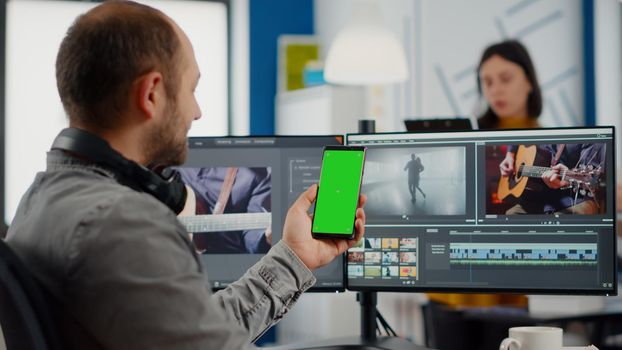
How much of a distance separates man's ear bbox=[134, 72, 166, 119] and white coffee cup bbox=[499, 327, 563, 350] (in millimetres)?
705

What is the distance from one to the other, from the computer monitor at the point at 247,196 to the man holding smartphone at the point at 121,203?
581 millimetres

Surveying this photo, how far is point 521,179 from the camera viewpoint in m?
1.78

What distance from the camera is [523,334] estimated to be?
1.51 m

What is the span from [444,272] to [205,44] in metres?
4.05

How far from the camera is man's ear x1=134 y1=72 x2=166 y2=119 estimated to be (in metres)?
1.15

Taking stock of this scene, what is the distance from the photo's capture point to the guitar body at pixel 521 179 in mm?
1763

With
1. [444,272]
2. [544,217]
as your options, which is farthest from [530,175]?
[444,272]

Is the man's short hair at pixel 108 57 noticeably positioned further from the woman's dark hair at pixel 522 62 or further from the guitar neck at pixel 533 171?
the woman's dark hair at pixel 522 62

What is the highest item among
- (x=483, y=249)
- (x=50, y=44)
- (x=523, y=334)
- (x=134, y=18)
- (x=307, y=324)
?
(x=50, y=44)

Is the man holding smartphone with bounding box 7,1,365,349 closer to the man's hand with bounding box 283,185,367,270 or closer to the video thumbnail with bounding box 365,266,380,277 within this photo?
the man's hand with bounding box 283,185,367,270

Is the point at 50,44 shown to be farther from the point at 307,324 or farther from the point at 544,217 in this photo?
the point at 544,217

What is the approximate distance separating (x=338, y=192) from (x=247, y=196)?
30 centimetres

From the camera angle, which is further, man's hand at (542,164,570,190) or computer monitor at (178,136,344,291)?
computer monitor at (178,136,344,291)

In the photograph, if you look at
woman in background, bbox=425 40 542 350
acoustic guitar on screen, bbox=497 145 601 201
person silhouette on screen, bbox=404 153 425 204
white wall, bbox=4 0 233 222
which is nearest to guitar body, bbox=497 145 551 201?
acoustic guitar on screen, bbox=497 145 601 201
